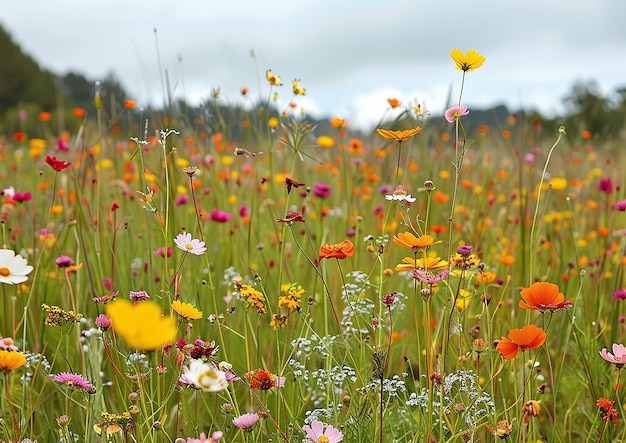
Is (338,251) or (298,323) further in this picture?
(298,323)

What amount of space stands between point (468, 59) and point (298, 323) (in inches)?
28.7

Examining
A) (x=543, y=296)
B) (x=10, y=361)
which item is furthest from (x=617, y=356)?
(x=10, y=361)

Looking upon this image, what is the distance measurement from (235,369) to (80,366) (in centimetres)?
34

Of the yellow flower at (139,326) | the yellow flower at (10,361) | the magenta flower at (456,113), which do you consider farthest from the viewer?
the magenta flower at (456,113)

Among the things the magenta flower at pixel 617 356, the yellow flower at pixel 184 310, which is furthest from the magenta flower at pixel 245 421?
the magenta flower at pixel 617 356

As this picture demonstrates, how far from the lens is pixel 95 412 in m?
1.02

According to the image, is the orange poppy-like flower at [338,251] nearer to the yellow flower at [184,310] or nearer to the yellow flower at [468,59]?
the yellow flower at [184,310]

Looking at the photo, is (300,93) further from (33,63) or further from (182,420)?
(33,63)

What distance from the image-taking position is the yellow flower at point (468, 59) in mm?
1018

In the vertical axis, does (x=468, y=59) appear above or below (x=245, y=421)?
above

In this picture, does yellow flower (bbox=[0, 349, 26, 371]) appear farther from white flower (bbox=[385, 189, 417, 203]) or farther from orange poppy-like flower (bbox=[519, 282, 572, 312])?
orange poppy-like flower (bbox=[519, 282, 572, 312])

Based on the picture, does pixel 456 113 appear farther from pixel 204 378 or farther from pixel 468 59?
pixel 204 378

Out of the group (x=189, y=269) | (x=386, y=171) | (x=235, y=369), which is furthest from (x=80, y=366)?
(x=386, y=171)

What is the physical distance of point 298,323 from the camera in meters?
1.47
